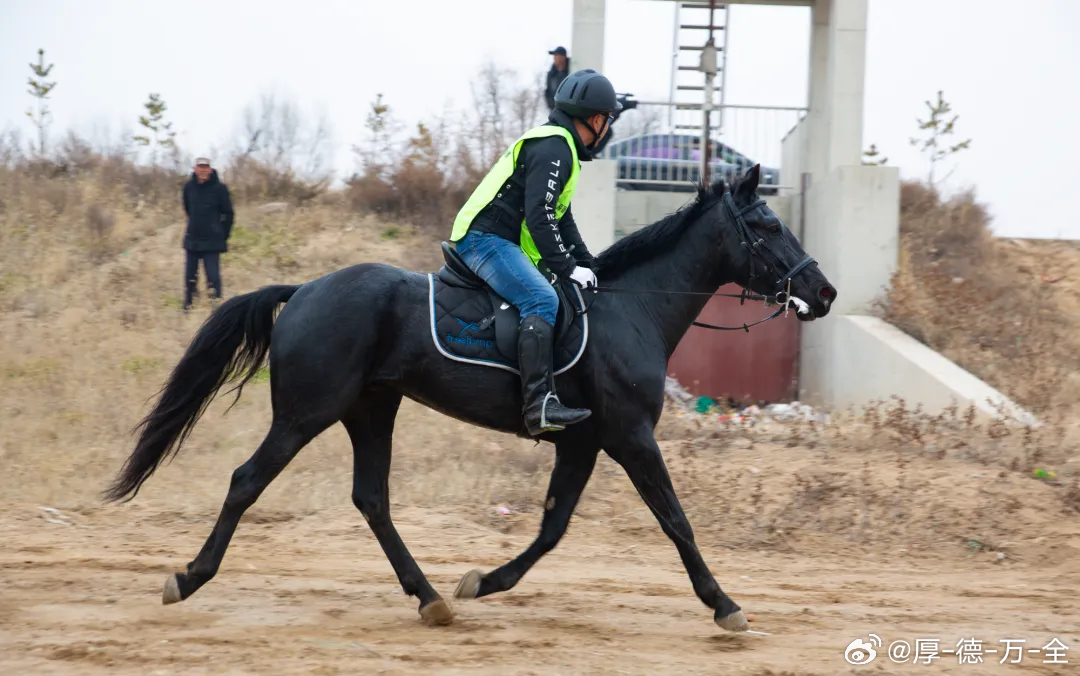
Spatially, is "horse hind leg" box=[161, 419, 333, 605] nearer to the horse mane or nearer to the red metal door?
the horse mane

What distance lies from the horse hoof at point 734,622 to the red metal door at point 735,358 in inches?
331

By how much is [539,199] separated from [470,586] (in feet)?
7.47

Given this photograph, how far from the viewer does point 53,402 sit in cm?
1048

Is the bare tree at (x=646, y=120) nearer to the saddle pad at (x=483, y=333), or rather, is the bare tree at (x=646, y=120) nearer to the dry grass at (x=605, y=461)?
the dry grass at (x=605, y=461)

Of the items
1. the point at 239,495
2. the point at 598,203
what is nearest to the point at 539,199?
the point at 239,495

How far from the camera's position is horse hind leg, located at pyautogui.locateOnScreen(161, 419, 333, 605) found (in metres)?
5.59

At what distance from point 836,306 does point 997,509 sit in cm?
528

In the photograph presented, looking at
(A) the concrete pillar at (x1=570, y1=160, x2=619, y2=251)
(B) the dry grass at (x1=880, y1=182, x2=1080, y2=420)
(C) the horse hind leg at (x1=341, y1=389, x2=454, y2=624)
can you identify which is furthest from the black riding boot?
(A) the concrete pillar at (x1=570, y1=160, x2=619, y2=251)

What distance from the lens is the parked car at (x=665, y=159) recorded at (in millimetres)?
15062

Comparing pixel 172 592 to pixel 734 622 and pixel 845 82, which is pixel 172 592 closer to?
pixel 734 622

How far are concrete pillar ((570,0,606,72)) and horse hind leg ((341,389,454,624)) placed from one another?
9044 mm

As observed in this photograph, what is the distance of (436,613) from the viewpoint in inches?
221

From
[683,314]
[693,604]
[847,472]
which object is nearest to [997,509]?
[847,472]

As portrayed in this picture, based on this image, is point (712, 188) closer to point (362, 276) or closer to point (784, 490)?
point (362, 276)
